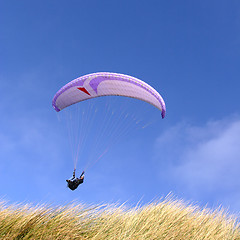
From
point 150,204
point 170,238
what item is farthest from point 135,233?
point 150,204

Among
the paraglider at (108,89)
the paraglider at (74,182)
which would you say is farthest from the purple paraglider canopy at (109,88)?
the paraglider at (74,182)

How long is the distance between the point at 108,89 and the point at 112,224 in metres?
7.25

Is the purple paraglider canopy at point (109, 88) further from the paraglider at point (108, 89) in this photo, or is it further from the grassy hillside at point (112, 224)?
the grassy hillside at point (112, 224)

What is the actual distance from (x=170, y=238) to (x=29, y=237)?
3219 millimetres

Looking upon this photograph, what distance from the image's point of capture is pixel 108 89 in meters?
12.2

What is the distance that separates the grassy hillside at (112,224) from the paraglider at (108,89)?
5117 mm

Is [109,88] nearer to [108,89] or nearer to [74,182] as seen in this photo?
[108,89]

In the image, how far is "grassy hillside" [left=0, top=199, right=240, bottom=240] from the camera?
17.5 feet

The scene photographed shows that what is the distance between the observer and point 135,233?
5.86 meters

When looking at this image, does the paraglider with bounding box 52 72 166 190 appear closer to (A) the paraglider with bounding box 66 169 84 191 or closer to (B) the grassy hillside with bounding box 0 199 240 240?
(A) the paraglider with bounding box 66 169 84 191

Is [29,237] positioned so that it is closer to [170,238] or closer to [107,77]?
[170,238]

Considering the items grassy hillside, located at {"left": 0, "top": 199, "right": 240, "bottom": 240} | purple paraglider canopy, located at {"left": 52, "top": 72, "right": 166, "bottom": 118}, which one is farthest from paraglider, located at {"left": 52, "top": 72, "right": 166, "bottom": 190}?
grassy hillside, located at {"left": 0, "top": 199, "right": 240, "bottom": 240}

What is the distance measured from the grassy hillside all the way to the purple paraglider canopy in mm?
5215

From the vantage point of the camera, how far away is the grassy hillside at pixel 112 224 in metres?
5.34
